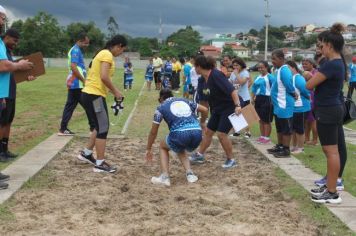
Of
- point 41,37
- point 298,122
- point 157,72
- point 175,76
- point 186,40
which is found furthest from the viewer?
point 186,40

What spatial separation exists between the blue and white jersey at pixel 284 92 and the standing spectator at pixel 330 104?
2.69 metres

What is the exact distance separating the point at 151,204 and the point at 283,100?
12.5 ft

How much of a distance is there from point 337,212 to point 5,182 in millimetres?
4080

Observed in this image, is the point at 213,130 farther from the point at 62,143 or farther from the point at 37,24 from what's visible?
the point at 37,24

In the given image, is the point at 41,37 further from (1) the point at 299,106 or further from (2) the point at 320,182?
(2) the point at 320,182

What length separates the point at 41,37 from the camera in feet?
279

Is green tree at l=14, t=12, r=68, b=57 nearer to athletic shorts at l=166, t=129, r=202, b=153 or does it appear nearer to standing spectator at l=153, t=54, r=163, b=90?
standing spectator at l=153, t=54, r=163, b=90

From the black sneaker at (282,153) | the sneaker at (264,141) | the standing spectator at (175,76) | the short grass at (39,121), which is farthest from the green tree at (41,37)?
the black sneaker at (282,153)

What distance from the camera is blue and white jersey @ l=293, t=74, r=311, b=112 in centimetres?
878

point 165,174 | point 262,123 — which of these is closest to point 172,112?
point 165,174

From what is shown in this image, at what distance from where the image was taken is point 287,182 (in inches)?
256

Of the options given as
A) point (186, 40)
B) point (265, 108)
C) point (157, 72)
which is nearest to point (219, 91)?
point (265, 108)

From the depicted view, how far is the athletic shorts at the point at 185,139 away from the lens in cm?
625

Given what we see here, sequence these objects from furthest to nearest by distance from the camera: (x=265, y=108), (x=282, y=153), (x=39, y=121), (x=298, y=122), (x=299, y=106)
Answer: (x=39, y=121), (x=265, y=108), (x=298, y=122), (x=299, y=106), (x=282, y=153)
